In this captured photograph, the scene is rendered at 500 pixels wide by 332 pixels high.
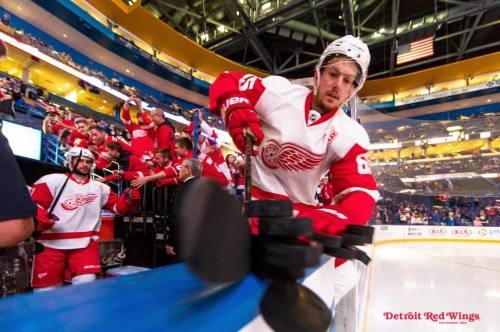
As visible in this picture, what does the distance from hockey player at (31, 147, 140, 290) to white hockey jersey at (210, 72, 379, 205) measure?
79.0 inches

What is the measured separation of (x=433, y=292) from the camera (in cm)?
221

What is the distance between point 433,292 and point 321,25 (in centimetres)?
1464

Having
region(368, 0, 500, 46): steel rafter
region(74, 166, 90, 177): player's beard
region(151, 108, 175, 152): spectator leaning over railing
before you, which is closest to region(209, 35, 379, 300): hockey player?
region(74, 166, 90, 177): player's beard

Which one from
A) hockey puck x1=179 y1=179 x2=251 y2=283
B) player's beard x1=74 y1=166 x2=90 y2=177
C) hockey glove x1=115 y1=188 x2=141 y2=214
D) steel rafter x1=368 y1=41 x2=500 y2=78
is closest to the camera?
hockey puck x1=179 y1=179 x2=251 y2=283

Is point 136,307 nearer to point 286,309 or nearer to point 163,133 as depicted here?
point 286,309

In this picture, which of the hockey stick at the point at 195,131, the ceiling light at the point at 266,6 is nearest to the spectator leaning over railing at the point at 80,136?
the hockey stick at the point at 195,131

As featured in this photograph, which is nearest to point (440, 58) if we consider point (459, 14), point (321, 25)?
point (459, 14)

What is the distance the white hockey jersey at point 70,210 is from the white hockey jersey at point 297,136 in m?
2.05

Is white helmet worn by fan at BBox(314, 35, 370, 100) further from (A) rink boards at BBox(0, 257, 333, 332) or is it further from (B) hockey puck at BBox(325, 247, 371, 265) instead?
(A) rink boards at BBox(0, 257, 333, 332)

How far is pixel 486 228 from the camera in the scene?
16.5ft

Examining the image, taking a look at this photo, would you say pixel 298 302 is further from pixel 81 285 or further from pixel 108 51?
pixel 108 51

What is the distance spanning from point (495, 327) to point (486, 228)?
13.6ft

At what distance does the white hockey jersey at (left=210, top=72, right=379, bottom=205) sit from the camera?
1.33 m

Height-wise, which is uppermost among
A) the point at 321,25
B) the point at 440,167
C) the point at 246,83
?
the point at 321,25
